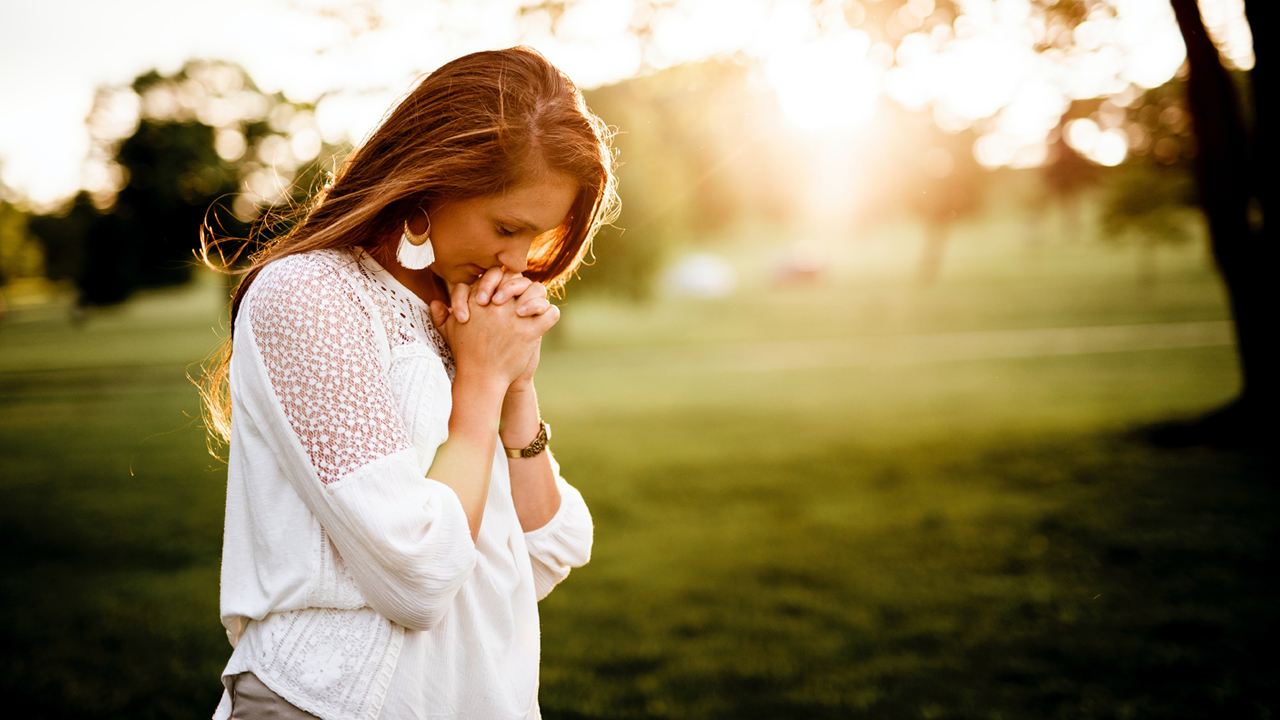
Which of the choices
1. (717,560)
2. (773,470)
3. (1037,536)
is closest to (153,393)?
(773,470)

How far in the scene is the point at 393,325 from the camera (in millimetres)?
1608

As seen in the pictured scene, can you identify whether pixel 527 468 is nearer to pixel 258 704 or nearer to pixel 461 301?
pixel 461 301

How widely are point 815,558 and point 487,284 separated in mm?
5311

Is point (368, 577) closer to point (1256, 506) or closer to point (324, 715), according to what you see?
point (324, 715)

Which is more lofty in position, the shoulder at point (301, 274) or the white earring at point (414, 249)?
the shoulder at point (301, 274)

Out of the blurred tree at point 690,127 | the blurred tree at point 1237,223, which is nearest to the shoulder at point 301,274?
the blurred tree at point 690,127

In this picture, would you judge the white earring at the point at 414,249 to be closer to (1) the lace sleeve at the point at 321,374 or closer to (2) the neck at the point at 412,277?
(2) the neck at the point at 412,277

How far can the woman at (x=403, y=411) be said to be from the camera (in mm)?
1400

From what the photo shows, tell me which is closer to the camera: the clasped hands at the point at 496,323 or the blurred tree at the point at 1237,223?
the clasped hands at the point at 496,323

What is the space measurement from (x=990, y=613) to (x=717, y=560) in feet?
6.73

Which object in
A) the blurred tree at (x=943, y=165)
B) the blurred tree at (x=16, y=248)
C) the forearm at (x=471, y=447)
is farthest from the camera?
the blurred tree at (x=16, y=248)

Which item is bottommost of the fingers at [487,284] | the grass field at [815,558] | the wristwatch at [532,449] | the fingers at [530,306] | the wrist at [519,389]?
the grass field at [815,558]

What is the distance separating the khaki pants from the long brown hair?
28.1 inches

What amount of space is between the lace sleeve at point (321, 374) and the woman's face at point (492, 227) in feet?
1.08
